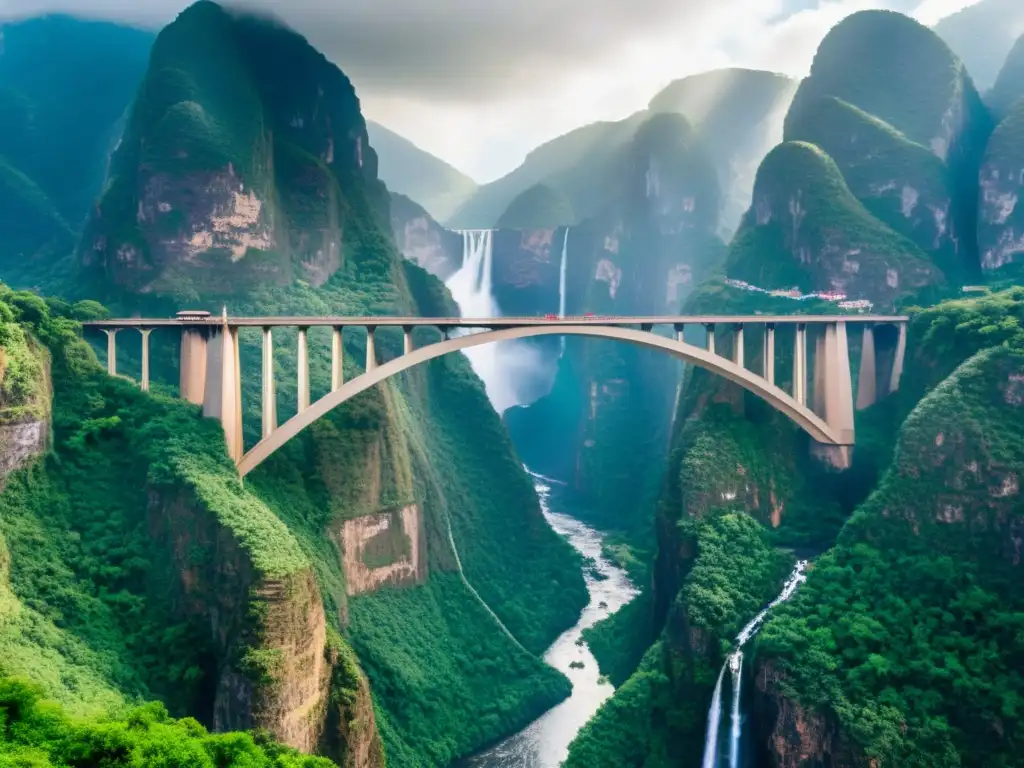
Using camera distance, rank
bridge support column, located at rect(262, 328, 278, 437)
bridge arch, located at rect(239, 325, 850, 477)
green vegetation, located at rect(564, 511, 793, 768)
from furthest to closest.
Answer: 1. bridge arch, located at rect(239, 325, 850, 477)
2. bridge support column, located at rect(262, 328, 278, 437)
3. green vegetation, located at rect(564, 511, 793, 768)

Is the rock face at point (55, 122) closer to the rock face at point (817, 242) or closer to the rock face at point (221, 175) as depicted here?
the rock face at point (221, 175)

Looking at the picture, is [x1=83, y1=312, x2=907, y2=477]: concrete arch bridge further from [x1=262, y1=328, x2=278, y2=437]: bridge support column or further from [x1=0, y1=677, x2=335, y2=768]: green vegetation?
[x1=0, y1=677, x2=335, y2=768]: green vegetation

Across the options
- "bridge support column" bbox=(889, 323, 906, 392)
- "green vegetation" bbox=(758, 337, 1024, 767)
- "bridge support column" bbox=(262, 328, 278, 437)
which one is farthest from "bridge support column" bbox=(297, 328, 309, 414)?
"bridge support column" bbox=(889, 323, 906, 392)

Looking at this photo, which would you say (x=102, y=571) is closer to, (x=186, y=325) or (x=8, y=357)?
(x=8, y=357)

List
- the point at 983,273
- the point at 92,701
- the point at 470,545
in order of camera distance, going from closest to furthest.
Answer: the point at 92,701, the point at 470,545, the point at 983,273

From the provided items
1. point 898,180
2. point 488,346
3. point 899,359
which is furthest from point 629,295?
point 899,359

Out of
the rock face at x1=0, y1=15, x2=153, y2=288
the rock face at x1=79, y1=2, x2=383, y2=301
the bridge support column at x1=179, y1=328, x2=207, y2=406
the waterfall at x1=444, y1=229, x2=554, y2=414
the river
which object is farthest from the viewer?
the waterfall at x1=444, y1=229, x2=554, y2=414

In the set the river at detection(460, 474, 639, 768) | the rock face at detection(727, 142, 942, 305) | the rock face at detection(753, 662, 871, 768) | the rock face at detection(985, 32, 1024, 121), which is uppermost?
the rock face at detection(985, 32, 1024, 121)

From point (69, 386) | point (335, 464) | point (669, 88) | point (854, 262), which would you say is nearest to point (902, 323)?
point (854, 262)
